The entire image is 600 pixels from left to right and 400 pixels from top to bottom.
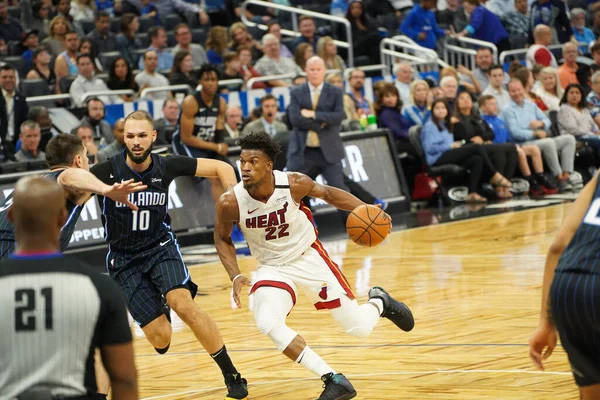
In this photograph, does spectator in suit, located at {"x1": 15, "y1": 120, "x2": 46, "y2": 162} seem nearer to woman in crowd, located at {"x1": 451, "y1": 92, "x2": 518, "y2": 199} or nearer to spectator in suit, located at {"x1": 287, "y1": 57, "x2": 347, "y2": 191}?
spectator in suit, located at {"x1": 287, "y1": 57, "x2": 347, "y2": 191}

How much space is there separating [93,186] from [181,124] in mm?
7293

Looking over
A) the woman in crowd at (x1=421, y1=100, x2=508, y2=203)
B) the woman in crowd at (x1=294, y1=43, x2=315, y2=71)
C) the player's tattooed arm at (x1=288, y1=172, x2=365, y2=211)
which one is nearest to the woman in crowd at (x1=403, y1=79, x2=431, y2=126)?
the woman in crowd at (x1=421, y1=100, x2=508, y2=203)

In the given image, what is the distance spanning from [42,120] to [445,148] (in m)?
5.40

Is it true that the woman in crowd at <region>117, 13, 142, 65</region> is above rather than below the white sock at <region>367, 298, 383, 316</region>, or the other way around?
below

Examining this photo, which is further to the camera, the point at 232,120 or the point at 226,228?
the point at 232,120

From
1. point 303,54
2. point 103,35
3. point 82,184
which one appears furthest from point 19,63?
point 82,184

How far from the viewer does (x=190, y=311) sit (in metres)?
6.55

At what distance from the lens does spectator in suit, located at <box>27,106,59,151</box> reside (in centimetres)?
1320

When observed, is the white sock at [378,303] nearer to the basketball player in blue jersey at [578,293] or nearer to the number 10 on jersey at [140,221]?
the number 10 on jersey at [140,221]

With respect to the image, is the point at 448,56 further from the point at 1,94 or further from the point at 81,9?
the point at 1,94

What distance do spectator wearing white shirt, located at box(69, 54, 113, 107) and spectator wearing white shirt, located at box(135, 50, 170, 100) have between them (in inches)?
26.4

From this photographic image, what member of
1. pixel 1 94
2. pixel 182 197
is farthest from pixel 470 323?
pixel 1 94

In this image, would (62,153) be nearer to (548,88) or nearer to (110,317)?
(110,317)

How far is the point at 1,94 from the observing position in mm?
13211
